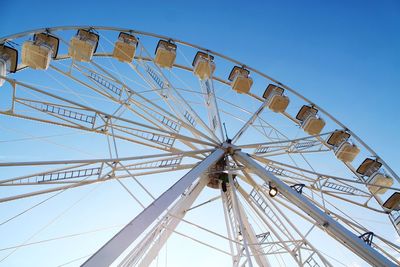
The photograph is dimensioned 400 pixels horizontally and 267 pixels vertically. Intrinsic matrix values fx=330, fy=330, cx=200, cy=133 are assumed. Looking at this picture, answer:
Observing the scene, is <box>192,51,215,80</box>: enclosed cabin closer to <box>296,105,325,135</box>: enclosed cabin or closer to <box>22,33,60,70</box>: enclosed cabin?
<box>296,105,325,135</box>: enclosed cabin

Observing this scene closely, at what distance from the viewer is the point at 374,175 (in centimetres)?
1322

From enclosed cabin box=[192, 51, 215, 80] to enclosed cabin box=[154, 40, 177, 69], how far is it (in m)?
0.98

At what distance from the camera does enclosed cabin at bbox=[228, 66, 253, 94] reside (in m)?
13.9

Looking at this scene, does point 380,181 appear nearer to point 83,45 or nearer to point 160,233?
point 160,233

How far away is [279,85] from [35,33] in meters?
9.15

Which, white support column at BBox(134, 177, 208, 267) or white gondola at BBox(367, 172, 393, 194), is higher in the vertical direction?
white gondola at BBox(367, 172, 393, 194)

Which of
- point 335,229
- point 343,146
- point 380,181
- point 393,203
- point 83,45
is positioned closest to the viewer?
point 335,229

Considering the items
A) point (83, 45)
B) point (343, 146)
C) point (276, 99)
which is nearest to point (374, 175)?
point (343, 146)

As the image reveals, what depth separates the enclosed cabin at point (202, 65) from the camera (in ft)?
43.1

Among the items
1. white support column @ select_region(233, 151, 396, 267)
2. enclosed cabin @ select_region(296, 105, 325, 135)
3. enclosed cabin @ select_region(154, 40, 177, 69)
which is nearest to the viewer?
white support column @ select_region(233, 151, 396, 267)

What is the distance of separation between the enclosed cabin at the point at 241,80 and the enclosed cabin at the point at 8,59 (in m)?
8.22

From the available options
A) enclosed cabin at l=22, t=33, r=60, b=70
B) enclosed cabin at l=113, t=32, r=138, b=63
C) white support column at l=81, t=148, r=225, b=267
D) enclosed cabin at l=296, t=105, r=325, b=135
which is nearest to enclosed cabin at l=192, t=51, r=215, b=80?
enclosed cabin at l=113, t=32, r=138, b=63

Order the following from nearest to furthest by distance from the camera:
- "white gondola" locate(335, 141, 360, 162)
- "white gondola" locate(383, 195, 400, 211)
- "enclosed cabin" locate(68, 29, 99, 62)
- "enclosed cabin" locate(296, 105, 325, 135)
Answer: "enclosed cabin" locate(68, 29, 99, 62), "white gondola" locate(383, 195, 400, 211), "white gondola" locate(335, 141, 360, 162), "enclosed cabin" locate(296, 105, 325, 135)

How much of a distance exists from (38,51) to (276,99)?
886 centimetres
